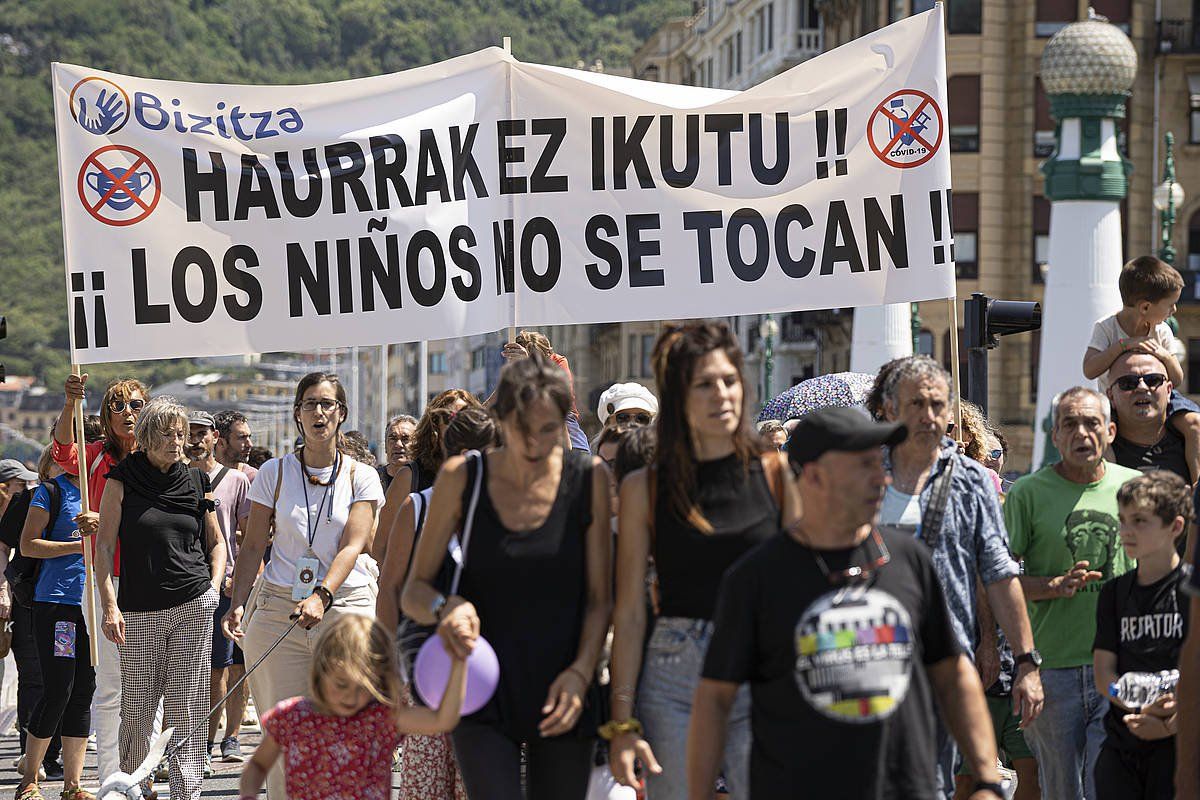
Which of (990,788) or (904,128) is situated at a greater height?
(904,128)

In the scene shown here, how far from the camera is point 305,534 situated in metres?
8.34

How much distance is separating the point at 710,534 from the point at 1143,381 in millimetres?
3134

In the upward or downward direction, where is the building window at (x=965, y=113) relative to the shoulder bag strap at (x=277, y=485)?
upward

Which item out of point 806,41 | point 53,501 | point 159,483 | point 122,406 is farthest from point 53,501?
point 806,41

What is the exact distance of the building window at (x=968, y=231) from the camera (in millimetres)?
52531

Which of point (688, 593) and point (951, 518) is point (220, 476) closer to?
point (951, 518)

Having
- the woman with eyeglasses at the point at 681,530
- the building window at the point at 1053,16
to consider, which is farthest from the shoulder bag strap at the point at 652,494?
the building window at the point at 1053,16

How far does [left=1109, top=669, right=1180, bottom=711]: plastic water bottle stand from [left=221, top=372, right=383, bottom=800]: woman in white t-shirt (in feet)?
10.7

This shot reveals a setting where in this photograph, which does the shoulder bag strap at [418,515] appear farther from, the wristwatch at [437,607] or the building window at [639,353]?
the building window at [639,353]

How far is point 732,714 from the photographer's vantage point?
17.5 ft

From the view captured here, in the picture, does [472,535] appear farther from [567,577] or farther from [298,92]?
[298,92]

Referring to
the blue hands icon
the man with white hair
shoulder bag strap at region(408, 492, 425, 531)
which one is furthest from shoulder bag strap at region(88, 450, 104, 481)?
the man with white hair

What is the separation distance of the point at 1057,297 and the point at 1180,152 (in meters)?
23.0

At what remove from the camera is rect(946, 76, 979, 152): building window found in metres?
52.3
